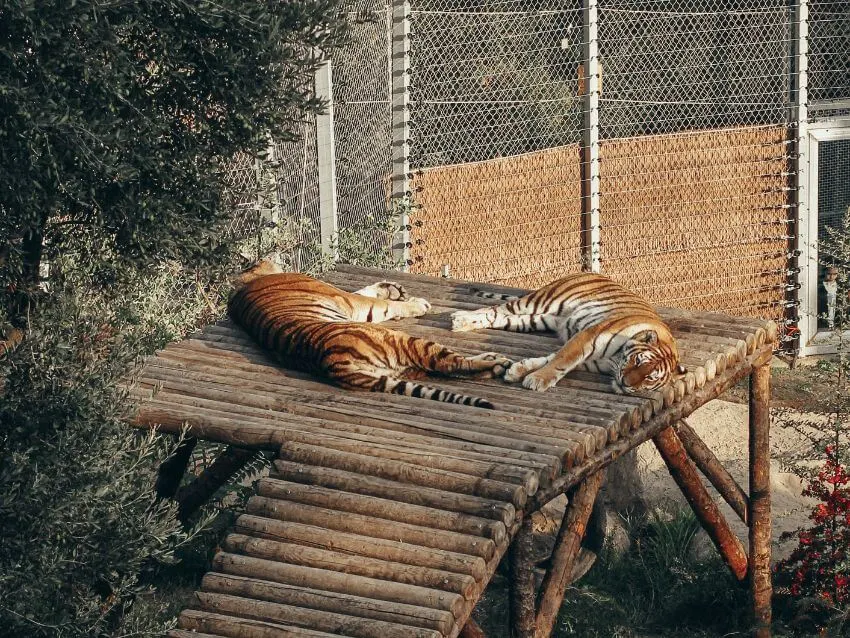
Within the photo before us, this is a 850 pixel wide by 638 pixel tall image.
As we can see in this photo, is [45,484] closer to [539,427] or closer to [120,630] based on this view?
[120,630]

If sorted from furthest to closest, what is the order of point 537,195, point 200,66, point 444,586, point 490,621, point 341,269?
point 537,195 → point 341,269 → point 490,621 → point 200,66 → point 444,586

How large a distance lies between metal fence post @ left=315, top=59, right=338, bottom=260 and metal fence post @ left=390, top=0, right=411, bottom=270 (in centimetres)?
46

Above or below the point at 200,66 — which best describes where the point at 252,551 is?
below

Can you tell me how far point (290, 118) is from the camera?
5.73 m

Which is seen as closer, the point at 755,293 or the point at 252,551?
the point at 252,551

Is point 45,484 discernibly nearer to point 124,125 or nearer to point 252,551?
point 252,551

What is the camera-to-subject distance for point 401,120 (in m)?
9.79

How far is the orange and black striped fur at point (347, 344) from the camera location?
6289 millimetres

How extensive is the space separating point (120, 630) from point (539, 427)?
1889 mm

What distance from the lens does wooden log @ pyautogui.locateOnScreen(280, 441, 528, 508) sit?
511 centimetres

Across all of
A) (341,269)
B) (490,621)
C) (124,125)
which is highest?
(124,125)

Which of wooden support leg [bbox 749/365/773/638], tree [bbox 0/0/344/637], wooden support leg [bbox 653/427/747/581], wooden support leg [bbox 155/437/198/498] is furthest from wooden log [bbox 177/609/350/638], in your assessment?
wooden support leg [bbox 749/365/773/638]

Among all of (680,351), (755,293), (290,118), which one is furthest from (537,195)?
(290,118)

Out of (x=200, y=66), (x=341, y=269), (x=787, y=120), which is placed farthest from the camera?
(x=787, y=120)
